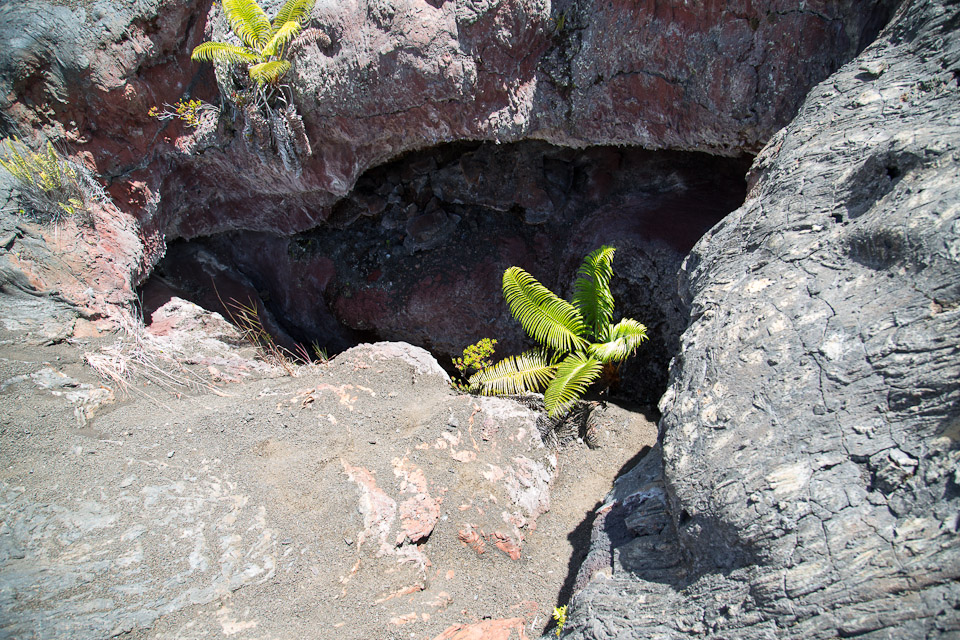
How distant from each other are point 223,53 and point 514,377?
3583 mm

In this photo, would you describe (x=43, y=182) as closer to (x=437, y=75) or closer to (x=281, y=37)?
(x=281, y=37)

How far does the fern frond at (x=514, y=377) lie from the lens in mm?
4430

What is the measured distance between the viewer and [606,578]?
2.53 meters

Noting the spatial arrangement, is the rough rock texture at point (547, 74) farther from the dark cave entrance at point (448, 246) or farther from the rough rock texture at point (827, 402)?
the dark cave entrance at point (448, 246)

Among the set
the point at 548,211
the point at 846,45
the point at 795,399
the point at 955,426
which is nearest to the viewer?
the point at 955,426

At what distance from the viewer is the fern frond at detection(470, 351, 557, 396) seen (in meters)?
4.43

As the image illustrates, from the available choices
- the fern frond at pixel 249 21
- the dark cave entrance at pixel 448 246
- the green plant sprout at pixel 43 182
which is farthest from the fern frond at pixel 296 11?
the green plant sprout at pixel 43 182

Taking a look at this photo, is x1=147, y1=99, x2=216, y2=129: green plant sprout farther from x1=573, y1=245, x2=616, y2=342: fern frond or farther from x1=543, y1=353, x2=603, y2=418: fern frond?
x1=543, y1=353, x2=603, y2=418: fern frond

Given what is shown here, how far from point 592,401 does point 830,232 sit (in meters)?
2.37

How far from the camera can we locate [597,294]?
457 centimetres

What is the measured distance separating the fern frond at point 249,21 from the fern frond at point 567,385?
141 inches

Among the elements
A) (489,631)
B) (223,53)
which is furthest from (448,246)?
(489,631)

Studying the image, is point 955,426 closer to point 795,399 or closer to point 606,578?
point 795,399

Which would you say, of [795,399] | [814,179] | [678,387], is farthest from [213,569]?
[814,179]
